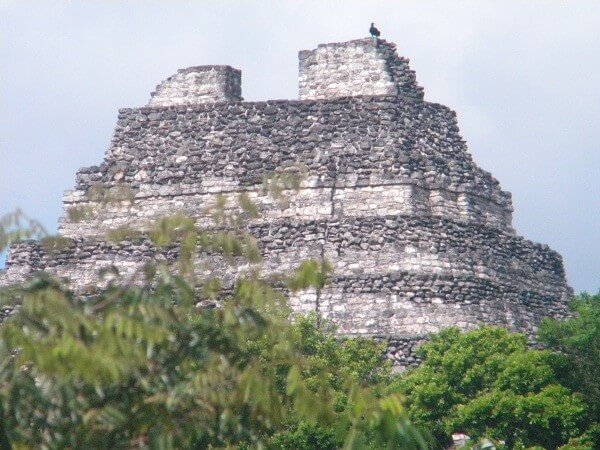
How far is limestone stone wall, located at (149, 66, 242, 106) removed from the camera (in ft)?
72.8

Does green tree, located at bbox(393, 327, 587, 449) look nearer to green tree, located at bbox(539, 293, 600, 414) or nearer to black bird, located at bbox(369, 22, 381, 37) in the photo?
green tree, located at bbox(539, 293, 600, 414)

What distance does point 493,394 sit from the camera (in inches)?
621

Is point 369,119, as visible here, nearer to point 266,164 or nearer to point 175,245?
point 266,164

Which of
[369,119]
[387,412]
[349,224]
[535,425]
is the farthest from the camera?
[369,119]

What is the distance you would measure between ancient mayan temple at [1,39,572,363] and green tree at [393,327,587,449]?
165cm

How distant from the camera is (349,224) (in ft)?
63.9

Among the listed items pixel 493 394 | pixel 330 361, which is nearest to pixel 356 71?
pixel 330 361

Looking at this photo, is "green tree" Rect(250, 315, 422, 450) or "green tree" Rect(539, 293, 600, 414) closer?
"green tree" Rect(250, 315, 422, 450)

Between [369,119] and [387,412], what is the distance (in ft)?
43.7

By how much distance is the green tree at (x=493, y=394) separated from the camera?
1554 centimetres

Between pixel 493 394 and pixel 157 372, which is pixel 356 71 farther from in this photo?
pixel 157 372

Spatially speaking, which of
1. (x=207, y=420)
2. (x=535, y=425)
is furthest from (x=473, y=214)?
(x=207, y=420)

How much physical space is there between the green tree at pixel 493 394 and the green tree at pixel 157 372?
23.1ft

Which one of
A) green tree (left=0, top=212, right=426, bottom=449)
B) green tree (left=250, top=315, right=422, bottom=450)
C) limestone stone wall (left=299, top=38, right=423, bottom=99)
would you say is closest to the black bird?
limestone stone wall (left=299, top=38, right=423, bottom=99)
